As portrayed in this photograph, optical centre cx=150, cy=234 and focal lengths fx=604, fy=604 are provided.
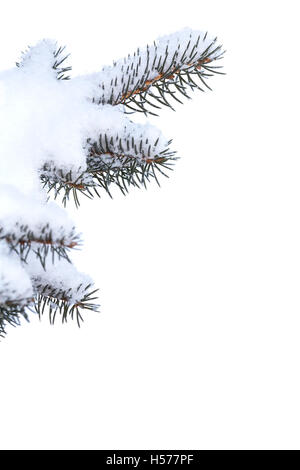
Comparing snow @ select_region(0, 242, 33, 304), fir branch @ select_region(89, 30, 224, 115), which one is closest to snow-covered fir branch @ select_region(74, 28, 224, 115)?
fir branch @ select_region(89, 30, 224, 115)

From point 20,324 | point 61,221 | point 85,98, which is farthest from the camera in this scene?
point 85,98

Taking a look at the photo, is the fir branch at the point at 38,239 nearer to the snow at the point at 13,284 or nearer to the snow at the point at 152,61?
the snow at the point at 13,284

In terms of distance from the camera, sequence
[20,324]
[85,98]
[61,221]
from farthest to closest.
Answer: [85,98] < [20,324] < [61,221]

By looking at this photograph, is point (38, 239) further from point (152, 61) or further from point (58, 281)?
point (152, 61)

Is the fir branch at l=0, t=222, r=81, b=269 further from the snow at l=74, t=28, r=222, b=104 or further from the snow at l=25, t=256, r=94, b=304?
the snow at l=74, t=28, r=222, b=104

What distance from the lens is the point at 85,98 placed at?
98 centimetres

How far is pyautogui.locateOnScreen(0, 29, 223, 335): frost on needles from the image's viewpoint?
905 millimetres

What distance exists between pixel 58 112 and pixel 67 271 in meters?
0.25

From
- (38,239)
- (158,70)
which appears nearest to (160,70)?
(158,70)

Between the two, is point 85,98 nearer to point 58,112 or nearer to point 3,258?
point 58,112

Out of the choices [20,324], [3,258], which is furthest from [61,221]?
[20,324]

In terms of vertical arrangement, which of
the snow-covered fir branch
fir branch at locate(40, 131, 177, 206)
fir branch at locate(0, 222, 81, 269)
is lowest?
fir branch at locate(0, 222, 81, 269)

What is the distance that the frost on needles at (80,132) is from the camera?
2.97ft

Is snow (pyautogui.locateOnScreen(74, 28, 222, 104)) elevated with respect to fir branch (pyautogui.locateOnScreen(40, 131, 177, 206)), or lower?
elevated
